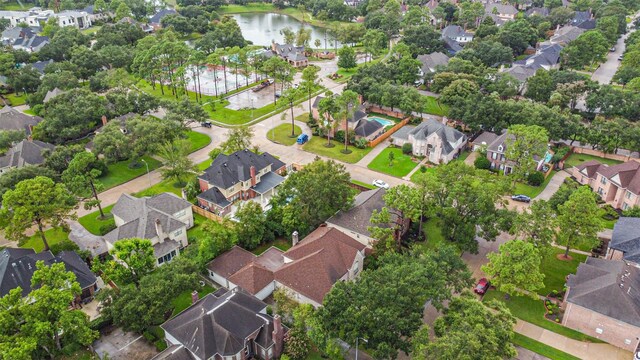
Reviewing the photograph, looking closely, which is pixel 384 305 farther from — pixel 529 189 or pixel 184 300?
pixel 529 189

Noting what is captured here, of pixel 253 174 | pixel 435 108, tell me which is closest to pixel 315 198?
pixel 253 174

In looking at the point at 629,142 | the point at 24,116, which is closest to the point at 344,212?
the point at 629,142

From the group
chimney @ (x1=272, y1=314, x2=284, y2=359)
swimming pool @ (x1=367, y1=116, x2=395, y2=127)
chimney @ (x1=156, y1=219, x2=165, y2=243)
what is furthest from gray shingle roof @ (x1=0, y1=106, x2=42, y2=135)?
chimney @ (x1=272, y1=314, x2=284, y2=359)

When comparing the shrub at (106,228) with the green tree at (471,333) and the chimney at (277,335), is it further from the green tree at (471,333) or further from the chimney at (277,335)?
the green tree at (471,333)

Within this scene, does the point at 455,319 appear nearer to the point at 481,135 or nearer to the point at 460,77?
the point at 481,135

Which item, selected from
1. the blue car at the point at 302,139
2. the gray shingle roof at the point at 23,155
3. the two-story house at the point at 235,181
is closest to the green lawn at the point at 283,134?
the blue car at the point at 302,139
